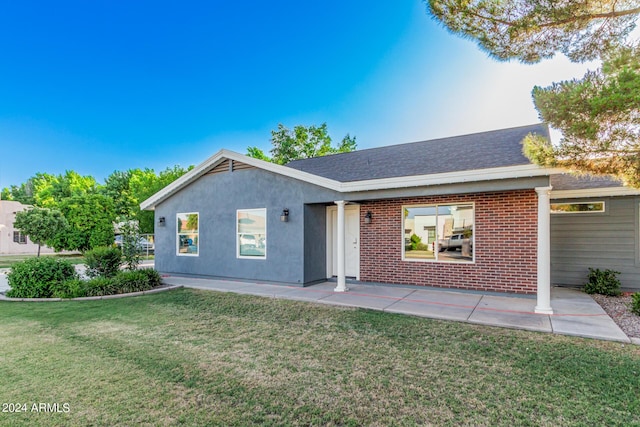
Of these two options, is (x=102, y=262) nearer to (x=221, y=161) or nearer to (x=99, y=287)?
(x=99, y=287)

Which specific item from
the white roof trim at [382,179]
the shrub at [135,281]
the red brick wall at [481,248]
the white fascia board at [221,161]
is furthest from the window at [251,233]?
the red brick wall at [481,248]

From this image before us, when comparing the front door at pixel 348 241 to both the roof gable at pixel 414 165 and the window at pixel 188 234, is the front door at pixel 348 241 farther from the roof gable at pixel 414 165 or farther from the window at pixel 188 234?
the window at pixel 188 234

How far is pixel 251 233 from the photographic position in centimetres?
966

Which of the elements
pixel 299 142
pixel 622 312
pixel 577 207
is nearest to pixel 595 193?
pixel 577 207

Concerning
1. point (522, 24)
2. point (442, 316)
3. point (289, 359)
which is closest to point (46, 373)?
point (289, 359)

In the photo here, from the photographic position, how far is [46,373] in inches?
142

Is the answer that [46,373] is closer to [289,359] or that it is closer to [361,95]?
[289,359]

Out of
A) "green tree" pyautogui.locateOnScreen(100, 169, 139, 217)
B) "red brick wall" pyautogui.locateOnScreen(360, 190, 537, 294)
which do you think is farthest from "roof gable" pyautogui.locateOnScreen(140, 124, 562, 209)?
"green tree" pyautogui.locateOnScreen(100, 169, 139, 217)

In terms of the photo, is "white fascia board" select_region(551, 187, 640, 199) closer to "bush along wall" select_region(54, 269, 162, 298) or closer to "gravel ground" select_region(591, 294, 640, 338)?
"gravel ground" select_region(591, 294, 640, 338)

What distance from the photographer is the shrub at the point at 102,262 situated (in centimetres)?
895

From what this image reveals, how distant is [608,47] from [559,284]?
6542mm

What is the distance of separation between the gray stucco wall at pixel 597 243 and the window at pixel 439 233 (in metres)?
2.84

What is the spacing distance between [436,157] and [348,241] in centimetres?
360

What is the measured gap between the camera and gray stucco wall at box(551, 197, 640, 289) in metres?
7.77
